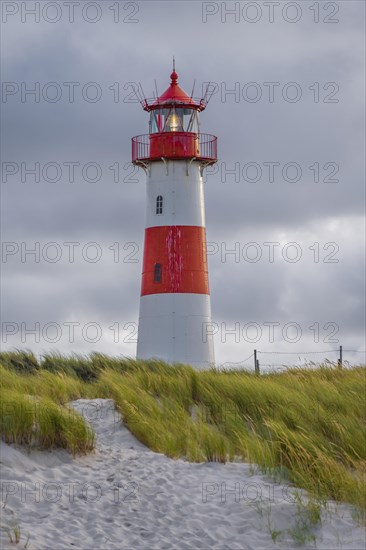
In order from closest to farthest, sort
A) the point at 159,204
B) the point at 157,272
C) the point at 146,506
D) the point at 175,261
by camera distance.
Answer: the point at 146,506, the point at 175,261, the point at 157,272, the point at 159,204

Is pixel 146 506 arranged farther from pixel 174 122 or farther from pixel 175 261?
pixel 174 122

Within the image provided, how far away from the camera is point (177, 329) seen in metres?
20.3

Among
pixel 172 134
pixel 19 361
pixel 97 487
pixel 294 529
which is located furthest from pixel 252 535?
pixel 172 134

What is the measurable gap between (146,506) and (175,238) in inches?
507

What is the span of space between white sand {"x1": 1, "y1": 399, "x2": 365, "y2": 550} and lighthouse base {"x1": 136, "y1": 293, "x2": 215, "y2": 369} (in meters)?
11.0

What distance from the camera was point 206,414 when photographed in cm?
1130

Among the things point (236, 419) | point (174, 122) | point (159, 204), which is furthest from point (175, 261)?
point (236, 419)

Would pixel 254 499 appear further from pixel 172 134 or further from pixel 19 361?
pixel 172 134

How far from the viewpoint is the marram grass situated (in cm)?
866

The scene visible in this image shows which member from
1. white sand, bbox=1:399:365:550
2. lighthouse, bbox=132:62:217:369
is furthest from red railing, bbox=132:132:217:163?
white sand, bbox=1:399:365:550

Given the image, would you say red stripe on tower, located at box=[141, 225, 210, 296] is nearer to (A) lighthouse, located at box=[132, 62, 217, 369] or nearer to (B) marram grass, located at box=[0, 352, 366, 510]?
(A) lighthouse, located at box=[132, 62, 217, 369]

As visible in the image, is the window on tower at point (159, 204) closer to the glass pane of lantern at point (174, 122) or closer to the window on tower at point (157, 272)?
the window on tower at point (157, 272)

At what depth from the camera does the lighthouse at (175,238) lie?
2036 cm

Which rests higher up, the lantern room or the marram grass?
the lantern room
